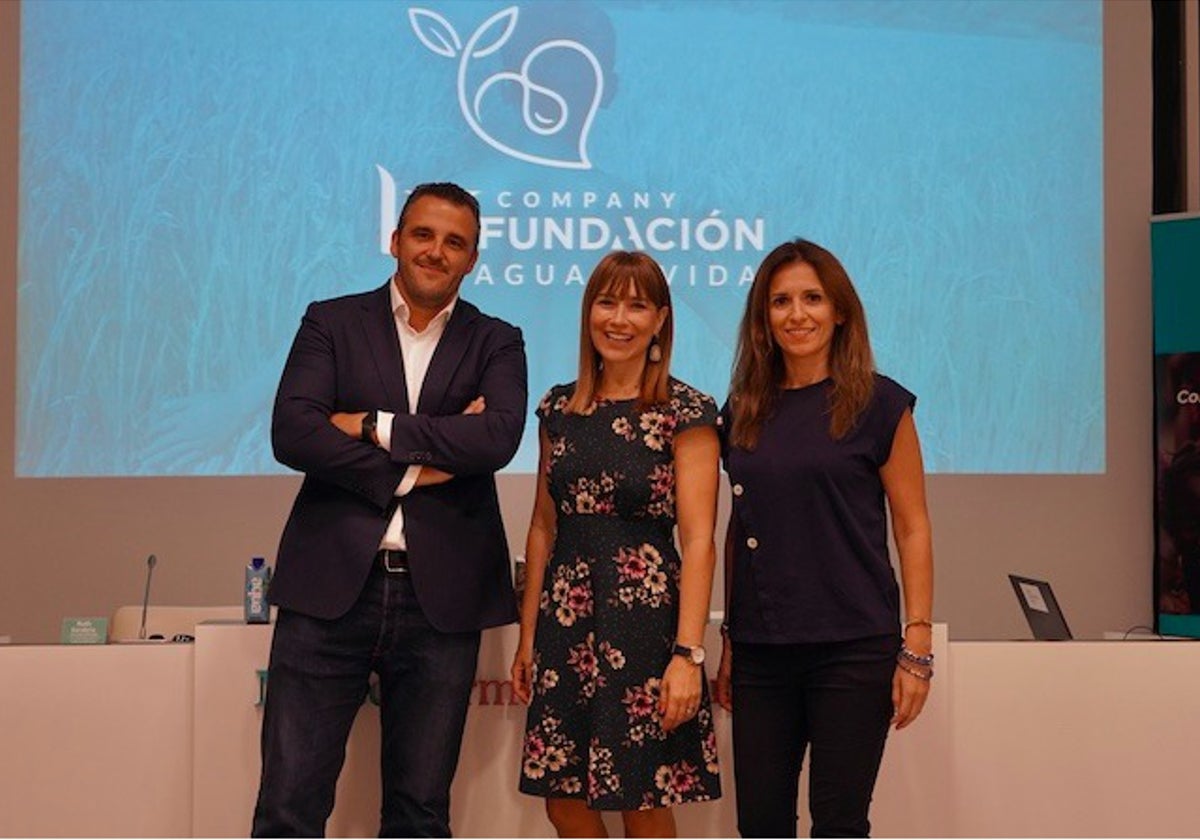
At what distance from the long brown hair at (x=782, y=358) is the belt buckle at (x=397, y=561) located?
690 mm

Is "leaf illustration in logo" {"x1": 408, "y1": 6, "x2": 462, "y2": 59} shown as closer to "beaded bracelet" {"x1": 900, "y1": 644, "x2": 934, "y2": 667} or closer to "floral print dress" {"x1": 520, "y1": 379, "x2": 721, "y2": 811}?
"floral print dress" {"x1": 520, "y1": 379, "x2": 721, "y2": 811}

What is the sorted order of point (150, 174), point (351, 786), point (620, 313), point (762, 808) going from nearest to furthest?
point (762, 808)
point (620, 313)
point (351, 786)
point (150, 174)

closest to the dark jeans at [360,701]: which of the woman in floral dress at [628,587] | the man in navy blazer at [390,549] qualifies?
the man in navy blazer at [390,549]

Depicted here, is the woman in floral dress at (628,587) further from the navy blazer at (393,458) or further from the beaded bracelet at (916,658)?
the beaded bracelet at (916,658)

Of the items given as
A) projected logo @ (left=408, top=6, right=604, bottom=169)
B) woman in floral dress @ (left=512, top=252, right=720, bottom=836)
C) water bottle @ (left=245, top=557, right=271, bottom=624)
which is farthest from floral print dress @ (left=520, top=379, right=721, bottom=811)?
projected logo @ (left=408, top=6, right=604, bottom=169)

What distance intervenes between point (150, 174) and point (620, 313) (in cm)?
300

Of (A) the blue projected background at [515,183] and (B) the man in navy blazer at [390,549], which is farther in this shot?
(A) the blue projected background at [515,183]

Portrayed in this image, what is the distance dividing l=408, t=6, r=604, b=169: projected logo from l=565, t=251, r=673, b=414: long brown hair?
2504 millimetres

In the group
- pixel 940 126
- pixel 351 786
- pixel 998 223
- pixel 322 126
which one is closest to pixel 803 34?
pixel 940 126

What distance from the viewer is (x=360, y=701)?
2.91 m

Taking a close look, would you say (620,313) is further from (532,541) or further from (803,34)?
(803,34)

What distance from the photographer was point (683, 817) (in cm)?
323

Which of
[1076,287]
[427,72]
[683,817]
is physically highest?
[427,72]

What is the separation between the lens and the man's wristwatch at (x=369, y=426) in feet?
9.31
